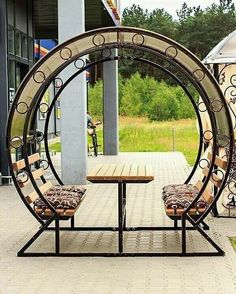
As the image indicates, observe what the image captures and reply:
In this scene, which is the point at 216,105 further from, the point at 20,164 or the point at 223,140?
the point at 20,164

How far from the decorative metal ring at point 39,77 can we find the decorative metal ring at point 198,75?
1.57 meters

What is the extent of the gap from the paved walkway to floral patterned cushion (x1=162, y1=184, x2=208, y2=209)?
0.49 metres

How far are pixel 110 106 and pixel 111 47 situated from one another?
43.5 feet

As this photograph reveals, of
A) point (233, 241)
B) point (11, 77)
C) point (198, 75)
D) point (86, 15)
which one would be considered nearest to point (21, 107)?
point (198, 75)

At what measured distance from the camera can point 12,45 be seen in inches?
535

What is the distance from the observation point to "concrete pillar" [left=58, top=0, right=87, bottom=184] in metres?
12.5

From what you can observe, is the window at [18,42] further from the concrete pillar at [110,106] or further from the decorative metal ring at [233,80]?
the concrete pillar at [110,106]

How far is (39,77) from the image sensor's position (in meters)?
7.47

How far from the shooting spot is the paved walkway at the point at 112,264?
5934 millimetres

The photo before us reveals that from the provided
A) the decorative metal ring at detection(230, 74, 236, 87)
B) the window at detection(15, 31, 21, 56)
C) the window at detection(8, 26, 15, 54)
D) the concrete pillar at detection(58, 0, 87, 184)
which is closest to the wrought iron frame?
the decorative metal ring at detection(230, 74, 236, 87)

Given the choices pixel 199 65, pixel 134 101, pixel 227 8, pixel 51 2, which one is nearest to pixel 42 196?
pixel 199 65

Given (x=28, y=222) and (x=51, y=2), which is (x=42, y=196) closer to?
(x=28, y=222)

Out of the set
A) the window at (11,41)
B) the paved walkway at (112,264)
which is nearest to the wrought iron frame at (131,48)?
the paved walkway at (112,264)

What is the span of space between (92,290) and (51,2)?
10.8 meters
